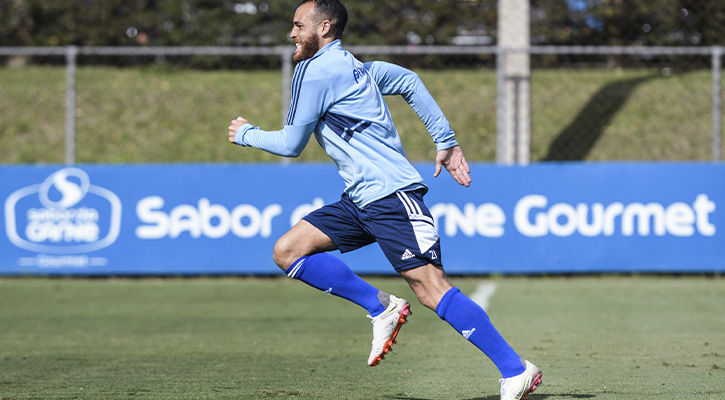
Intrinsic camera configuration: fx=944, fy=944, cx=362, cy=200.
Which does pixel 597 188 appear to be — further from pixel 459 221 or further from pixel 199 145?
pixel 199 145

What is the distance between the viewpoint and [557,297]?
30.3 feet

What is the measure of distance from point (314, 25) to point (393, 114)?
35.4 feet

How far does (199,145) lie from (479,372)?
34.9 feet

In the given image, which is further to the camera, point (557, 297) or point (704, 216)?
point (704, 216)

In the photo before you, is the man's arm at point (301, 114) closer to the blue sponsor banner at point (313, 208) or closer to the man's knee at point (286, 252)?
the man's knee at point (286, 252)

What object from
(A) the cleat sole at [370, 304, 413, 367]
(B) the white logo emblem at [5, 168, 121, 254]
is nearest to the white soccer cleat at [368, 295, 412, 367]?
(A) the cleat sole at [370, 304, 413, 367]

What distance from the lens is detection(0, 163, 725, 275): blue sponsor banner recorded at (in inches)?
412

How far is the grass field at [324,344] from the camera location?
4.88 meters

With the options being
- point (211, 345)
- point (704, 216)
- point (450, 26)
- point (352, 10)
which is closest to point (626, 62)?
point (450, 26)

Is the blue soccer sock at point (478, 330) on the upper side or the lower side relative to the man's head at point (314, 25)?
lower

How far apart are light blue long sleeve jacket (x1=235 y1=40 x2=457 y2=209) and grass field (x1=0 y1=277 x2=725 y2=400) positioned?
1.08 meters

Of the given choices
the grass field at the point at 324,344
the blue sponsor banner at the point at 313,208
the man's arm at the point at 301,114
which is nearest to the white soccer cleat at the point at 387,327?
the grass field at the point at 324,344

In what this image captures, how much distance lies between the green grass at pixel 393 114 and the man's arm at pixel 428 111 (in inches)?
394

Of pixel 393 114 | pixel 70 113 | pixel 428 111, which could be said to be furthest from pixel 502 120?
pixel 428 111
